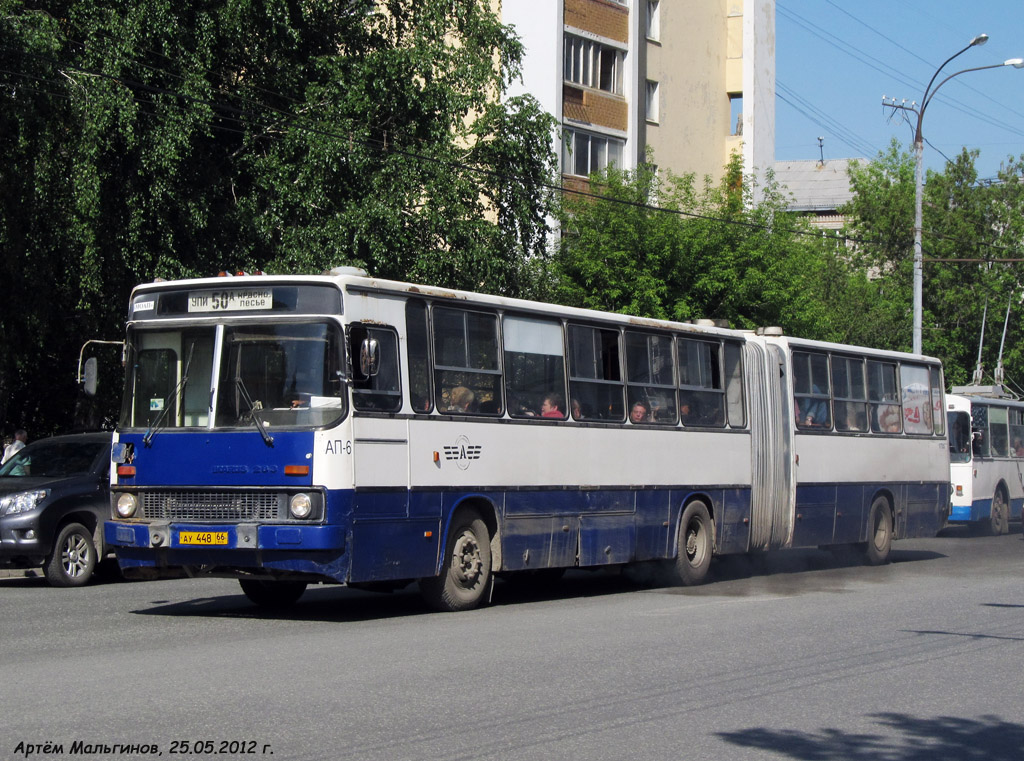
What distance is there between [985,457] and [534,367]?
63.0 feet

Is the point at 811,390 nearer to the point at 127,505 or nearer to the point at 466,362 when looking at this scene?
the point at 466,362

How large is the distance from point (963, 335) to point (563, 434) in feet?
162

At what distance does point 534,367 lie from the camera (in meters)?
14.4

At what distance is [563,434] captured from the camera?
14820mm

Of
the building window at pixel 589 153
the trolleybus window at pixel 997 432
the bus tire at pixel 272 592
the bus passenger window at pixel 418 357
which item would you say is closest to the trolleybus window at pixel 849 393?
the bus passenger window at pixel 418 357

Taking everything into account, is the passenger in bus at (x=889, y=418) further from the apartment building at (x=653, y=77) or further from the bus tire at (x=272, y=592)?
the apartment building at (x=653, y=77)

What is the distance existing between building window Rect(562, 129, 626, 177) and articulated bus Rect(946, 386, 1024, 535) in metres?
17.2

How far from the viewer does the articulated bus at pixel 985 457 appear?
1168 inches

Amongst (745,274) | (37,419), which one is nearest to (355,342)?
(37,419)

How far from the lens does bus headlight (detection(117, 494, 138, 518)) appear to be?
12570 millimetres

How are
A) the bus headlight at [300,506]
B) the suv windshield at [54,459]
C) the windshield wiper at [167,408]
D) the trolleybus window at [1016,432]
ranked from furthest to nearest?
the trolleybus window at [1016,432], the suv windshield at [54,459], the windshield wiper at [167,408], the bus headlight at [300,506]

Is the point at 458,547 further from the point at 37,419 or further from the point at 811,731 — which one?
the point at 37,419

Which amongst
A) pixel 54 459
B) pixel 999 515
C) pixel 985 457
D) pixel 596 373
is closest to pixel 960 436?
pixel 985 457

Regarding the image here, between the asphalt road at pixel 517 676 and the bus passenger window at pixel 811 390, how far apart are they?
4.52 meters
